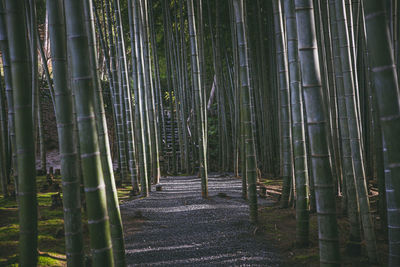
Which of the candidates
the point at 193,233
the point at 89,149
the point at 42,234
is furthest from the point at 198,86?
the point at 89,149

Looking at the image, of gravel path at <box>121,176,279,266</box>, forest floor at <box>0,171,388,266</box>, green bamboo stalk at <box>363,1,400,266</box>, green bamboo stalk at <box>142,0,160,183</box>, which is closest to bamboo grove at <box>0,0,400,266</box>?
green bamboo stalk at <box>363,1,400,266</box>

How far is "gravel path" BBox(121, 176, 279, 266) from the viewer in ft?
7.80

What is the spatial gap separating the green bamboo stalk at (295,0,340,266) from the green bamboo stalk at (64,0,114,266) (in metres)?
0.87

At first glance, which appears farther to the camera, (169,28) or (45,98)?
(45,98)

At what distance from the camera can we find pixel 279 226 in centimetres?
311

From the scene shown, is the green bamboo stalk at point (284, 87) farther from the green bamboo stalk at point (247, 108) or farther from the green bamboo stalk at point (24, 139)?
the green bamboo stalk at point (24, 139)

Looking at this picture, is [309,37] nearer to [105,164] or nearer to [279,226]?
[105,164]

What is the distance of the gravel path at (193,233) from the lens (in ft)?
7.80

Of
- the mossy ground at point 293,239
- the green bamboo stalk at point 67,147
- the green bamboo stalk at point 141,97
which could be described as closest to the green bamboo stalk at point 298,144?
the mossy ground at point 293,239

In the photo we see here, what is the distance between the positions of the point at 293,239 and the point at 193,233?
0.83 metres

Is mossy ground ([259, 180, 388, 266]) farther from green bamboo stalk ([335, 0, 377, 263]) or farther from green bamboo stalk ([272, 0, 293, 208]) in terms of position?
green bamboo stalk ([272, 0, 293, 208])

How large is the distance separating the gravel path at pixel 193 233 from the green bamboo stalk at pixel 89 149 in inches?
45.5

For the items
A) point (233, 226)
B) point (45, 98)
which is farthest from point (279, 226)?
point (45, 98)

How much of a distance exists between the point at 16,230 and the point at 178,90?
510 centimetres
